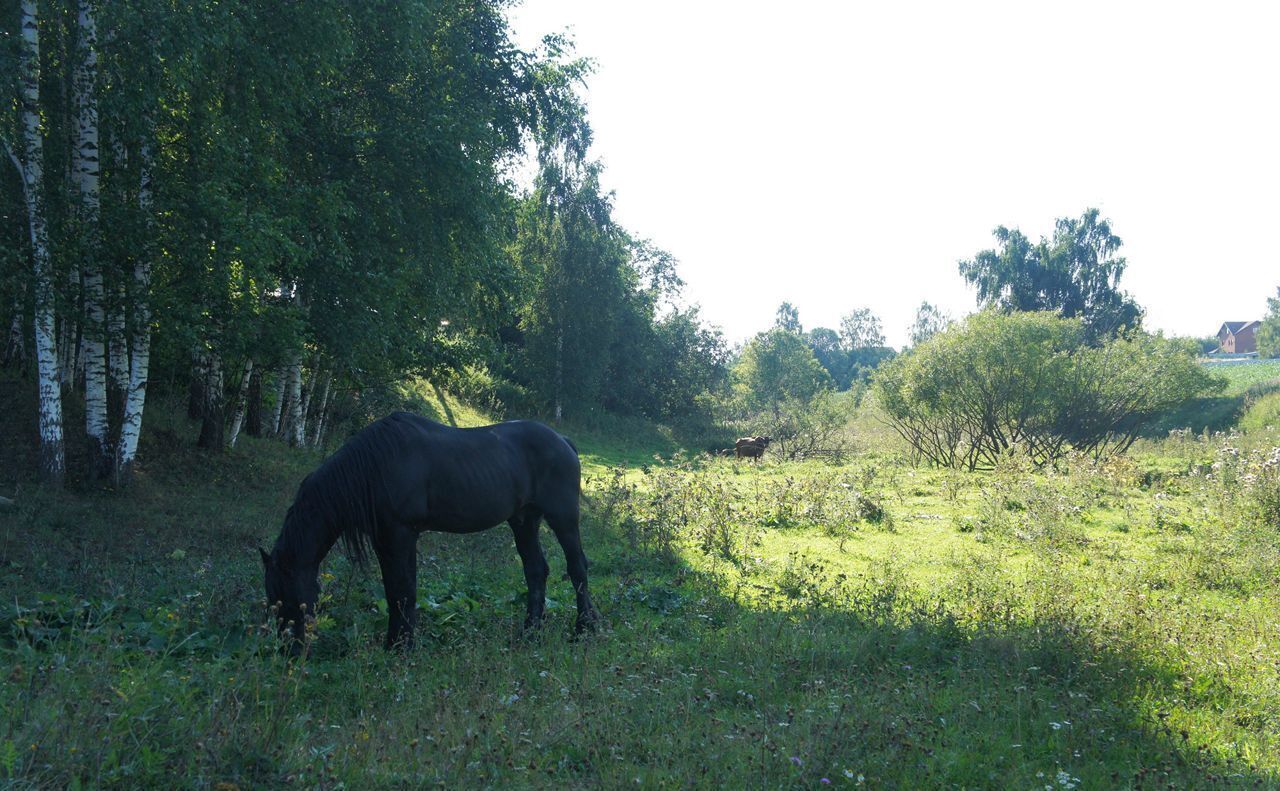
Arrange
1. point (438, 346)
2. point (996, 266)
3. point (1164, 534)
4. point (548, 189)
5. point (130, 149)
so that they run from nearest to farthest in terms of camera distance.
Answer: point (130, 149)
point (1164, 534)
point (438, 346)
point (548, 189)
point (996, 266)

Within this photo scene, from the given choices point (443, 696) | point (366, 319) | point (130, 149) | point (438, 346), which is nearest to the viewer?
point (443, 696)

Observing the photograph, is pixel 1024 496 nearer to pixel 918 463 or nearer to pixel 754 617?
pixel 754 617

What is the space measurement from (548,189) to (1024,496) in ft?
92.8

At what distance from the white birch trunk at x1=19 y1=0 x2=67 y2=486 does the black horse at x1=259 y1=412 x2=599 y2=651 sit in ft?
20.6

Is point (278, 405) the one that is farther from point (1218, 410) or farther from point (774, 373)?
point (1218, 410)

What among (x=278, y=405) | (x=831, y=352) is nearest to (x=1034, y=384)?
(x=278, y=405)

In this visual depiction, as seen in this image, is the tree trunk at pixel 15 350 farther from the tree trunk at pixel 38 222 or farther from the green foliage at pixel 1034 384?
the green foliage at pixel 1034 384

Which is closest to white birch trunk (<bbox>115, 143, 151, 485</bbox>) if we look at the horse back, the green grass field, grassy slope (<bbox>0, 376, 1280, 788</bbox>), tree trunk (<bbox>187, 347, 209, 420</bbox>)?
grassy slope (<bbox>0, 376, 1280, 788</bbox>)

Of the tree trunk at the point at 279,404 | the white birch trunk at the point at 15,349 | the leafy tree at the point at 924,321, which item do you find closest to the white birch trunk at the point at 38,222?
the white birch trunk at the point at 15,349

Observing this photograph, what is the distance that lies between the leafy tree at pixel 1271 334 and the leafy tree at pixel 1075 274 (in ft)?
126

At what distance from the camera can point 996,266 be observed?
6662 centimetres

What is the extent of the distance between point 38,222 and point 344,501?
7.19 m

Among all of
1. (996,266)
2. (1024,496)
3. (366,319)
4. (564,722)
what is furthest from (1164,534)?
(996,266)

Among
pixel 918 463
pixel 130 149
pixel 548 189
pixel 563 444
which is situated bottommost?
pixel 918 463
